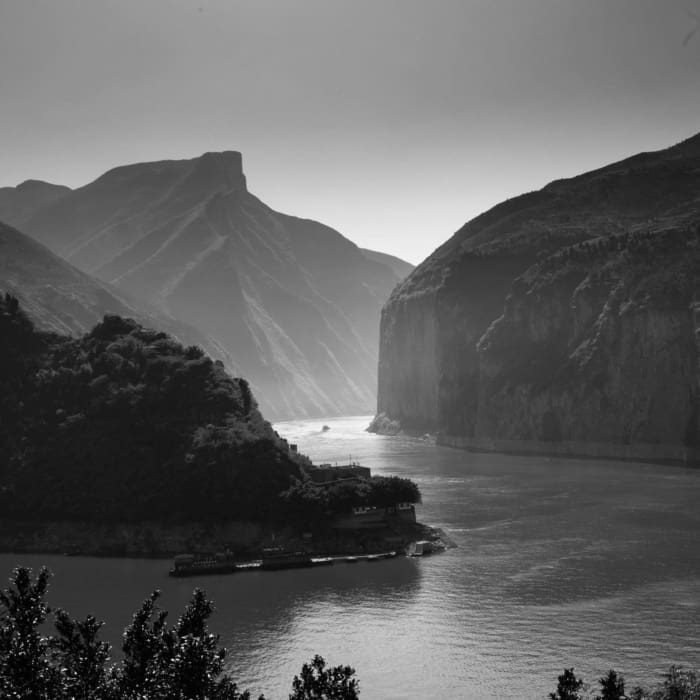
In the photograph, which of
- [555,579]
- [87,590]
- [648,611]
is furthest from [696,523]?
[87,590]

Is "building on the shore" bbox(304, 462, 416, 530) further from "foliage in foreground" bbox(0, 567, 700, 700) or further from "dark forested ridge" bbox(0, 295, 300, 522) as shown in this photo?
"foliage in foreground" bbox(0, 567, 700, 700)

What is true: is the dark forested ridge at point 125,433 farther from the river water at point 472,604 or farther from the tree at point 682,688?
the tree at point 682,688

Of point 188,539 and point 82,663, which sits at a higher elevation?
point 82,663

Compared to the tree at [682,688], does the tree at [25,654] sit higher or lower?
higher

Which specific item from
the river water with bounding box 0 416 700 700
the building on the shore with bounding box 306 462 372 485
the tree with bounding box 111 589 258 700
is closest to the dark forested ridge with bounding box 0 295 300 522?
the building on the shore with bounding box 306 462 372 485

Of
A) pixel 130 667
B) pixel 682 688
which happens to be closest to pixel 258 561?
pixel 682 688

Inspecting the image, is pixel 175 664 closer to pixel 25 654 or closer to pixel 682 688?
pixel 25 654

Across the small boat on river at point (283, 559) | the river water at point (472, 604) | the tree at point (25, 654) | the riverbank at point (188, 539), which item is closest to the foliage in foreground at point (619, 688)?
the river water at point (472, 604)
